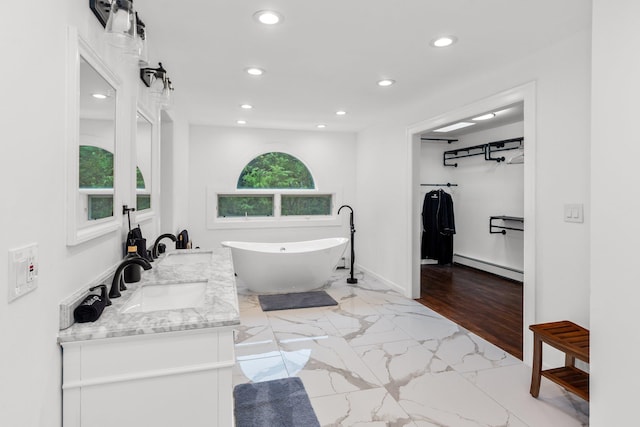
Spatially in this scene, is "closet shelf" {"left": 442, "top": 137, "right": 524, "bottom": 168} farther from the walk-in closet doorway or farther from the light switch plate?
the light switch plate

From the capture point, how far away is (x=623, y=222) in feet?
4.99

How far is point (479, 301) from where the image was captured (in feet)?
14.5

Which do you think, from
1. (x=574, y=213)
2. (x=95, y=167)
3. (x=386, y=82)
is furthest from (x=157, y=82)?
(x=574, y=213)

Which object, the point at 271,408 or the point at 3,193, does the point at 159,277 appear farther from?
the point at 3,193

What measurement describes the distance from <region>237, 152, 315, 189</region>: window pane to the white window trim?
0.33 ft

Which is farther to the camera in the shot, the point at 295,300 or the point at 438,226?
the point at 438,226

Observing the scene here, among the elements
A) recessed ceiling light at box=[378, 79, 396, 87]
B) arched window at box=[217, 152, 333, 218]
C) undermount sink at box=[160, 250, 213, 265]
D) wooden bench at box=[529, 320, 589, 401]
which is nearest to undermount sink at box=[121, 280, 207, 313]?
undermount sink at box=[160, 250, 213, 265]

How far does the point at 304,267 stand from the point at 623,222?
3.45 m

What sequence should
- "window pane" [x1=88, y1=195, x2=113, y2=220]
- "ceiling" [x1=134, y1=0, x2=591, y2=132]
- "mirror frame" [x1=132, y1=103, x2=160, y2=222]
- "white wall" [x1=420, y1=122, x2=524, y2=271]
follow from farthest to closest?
"white wall" [x1=420, y1=122, x2=524, y2=271]
"mirror frame" [x1=132, y1=103, x2=160, y2=222]
"ceiling" [x1=134, y1=0, x2=591, y2=132]
"window pane" [x1=88, y1=195, x2=113, y2=220]

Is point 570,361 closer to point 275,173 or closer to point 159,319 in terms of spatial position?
point 159,319

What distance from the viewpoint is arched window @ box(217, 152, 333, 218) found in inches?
225

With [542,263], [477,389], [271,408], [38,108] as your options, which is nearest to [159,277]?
[271,408]

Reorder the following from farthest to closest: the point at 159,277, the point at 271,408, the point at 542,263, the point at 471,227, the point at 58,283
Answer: the point at 471,227 → the point at 542,263 → the point at 271,408 → the point at 159,277 → the point at 58,283

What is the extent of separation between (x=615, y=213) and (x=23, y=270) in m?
2.07
